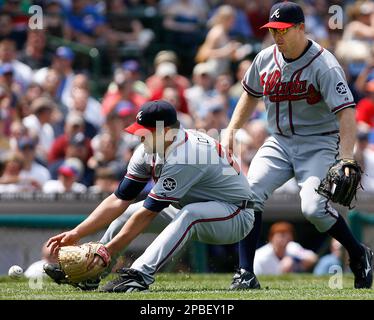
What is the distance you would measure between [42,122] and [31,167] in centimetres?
109

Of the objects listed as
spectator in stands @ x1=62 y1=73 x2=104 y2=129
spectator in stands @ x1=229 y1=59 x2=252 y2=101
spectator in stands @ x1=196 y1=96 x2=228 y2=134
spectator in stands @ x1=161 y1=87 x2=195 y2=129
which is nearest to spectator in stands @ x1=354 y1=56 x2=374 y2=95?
spectator in stands @ x1=229 y1=59 x2=252 y2=101

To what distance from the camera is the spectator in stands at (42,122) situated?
39.2 ft

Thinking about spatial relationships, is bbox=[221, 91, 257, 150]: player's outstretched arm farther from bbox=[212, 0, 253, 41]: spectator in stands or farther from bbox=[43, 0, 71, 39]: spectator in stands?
bbox=[212, 0, 253, 41]: spectator in stands

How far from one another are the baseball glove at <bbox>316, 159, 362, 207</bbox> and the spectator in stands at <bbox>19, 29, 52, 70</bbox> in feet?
24.4

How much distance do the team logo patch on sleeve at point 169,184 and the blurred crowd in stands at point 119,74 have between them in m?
4.34

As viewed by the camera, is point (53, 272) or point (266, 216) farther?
point (266, 216)

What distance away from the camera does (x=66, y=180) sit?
10727 mm

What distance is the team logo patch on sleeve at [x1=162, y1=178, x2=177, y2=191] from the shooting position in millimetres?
6352

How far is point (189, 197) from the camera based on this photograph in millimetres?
6727

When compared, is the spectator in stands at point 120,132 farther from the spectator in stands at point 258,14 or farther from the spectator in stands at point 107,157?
the spectator in stands at point 258,14

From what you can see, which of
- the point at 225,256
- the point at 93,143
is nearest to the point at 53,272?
the point at 225,256

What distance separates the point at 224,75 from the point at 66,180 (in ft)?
12.0

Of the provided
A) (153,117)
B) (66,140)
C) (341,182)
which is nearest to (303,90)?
(341,182)
